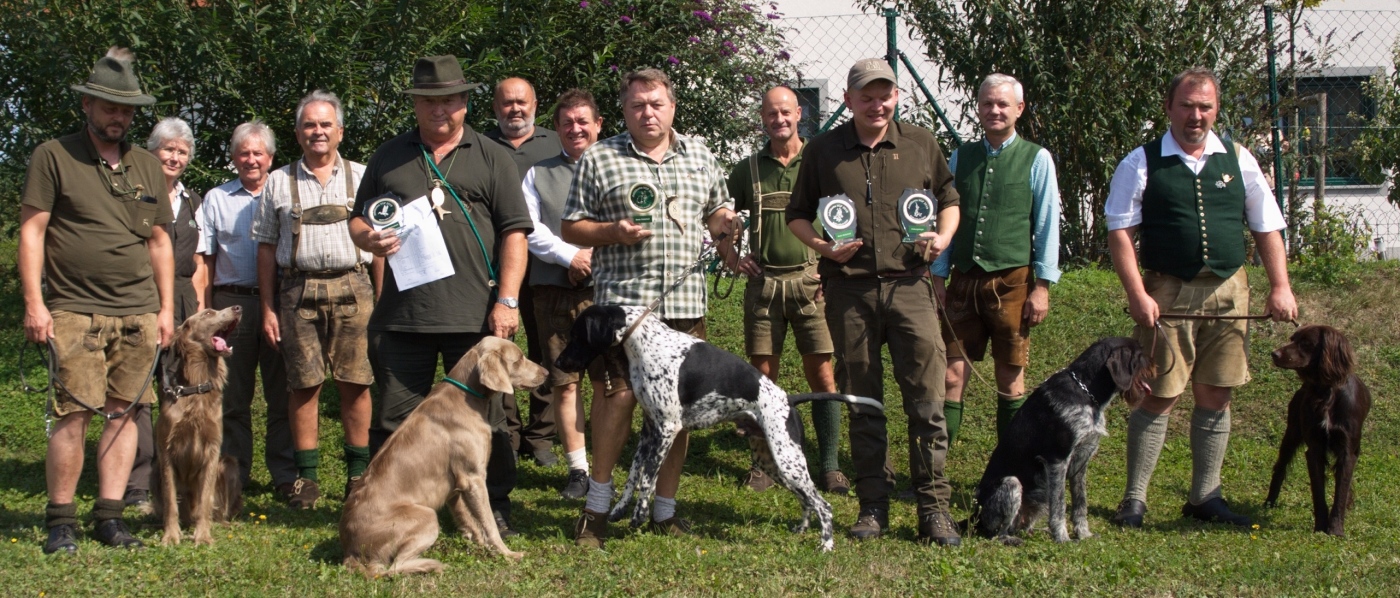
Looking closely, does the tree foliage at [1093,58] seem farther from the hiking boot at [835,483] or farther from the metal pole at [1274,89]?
the hiking boot at [835,483]

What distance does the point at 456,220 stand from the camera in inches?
Result: 205

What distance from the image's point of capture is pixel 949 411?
6484mm

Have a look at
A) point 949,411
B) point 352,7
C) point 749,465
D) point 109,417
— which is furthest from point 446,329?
point 352,7

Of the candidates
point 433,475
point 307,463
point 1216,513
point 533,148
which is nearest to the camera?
point 433,475

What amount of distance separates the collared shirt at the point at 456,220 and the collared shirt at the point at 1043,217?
7.26 feet

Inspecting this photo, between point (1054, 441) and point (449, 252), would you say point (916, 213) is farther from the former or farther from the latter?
point (449, 252)

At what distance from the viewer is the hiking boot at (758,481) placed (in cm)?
641

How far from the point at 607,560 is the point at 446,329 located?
120cm

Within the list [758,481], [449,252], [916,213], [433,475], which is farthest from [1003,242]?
[433,475]

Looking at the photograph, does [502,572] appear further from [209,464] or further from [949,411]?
[949,411]

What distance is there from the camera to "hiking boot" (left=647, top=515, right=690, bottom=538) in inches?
208

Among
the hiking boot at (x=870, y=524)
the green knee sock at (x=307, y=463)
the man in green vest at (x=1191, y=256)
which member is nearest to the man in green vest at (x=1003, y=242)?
the man in green vest at (x=1191, y=256)

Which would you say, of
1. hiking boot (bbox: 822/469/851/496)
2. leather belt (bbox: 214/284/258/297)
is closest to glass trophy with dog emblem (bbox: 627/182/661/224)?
hiking boot (bbox: 822/469/851/496)

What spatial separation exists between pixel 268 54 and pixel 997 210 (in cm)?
461
